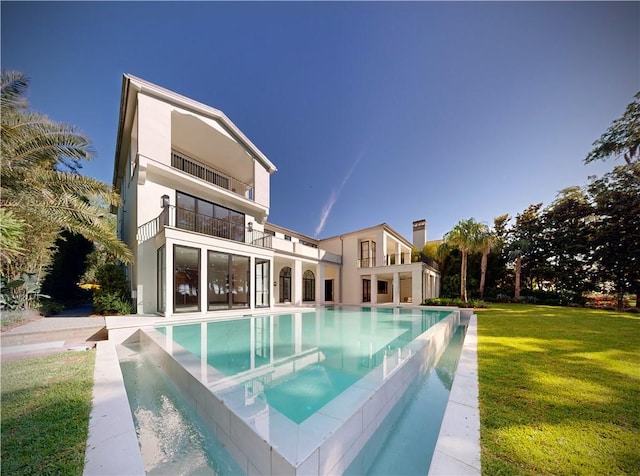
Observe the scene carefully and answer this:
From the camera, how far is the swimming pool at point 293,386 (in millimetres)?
2445

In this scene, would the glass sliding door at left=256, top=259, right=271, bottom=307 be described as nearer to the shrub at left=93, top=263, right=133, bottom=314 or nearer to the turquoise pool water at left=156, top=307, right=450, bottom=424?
the turquoise pool water at left=156, top=307, right=450, bottom=424

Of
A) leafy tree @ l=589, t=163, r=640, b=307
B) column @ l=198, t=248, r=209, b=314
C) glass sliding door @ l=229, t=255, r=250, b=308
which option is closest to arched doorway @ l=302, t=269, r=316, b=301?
glass sliding door @ l=229, t=255, r=250, b=308

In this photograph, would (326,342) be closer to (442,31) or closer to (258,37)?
(442,31)

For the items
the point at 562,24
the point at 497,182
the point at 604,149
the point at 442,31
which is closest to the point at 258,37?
the point at 442,31

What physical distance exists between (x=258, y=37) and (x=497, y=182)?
18.6m

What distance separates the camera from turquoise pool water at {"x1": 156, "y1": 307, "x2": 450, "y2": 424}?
395cm

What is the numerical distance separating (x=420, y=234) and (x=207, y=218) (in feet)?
82.0

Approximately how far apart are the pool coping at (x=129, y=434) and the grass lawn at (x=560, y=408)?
14cm

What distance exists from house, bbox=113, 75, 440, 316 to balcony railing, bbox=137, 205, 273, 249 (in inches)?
1.9

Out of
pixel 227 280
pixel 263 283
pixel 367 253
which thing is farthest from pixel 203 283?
pixel 367 253

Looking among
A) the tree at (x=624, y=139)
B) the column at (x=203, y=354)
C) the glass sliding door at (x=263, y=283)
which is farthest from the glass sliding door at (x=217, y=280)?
the tree at (x=624, y=139)

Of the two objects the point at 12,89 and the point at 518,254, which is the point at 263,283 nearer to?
the point at 12,89

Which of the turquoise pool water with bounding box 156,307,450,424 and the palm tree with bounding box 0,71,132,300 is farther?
the palm tree with bounding box 0,71,132,300

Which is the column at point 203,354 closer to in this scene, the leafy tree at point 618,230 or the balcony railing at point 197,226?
the balcony railing at point 197,226
